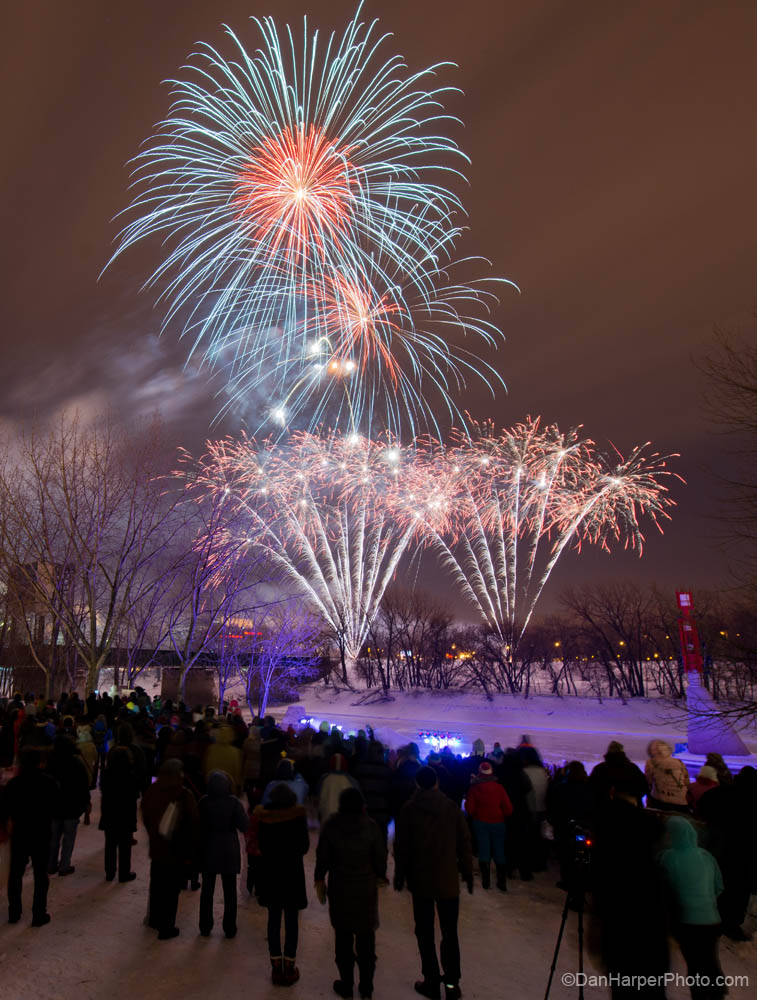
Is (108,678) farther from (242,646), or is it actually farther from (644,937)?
(644,937)

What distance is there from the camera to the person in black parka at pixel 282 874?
4.88 meters

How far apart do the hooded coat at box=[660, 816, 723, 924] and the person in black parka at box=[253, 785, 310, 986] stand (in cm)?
270

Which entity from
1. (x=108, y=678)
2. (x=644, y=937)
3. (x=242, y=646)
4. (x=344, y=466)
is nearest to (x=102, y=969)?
(x=644, y=937)

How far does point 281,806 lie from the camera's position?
4.98 metres

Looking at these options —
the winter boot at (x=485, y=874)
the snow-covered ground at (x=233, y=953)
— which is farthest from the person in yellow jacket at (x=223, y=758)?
the winter boot at (x=485, y=874)

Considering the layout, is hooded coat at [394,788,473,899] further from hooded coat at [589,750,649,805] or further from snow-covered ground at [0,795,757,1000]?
hooded coat at [589,750,649,805]

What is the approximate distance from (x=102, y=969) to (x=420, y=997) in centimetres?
257

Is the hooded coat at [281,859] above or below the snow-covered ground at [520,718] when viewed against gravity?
above

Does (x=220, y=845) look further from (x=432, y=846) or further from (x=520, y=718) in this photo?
(x=520, y=718)

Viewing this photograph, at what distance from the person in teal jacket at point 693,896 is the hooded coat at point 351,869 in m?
2.08

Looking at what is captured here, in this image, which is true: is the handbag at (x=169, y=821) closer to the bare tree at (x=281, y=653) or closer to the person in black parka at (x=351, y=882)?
the person in black parka at (x=351, y=882)

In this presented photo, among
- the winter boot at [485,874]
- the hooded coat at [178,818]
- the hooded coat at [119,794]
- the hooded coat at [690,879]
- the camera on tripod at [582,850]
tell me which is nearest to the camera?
the hooded coat at [690,879]

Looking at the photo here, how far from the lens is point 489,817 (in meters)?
7.30

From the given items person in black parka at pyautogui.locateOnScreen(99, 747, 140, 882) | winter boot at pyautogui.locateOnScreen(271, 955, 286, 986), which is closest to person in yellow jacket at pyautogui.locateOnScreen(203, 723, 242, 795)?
person in black parka at pyautogui.locateOnScreen(99, 747, 140, 882)
